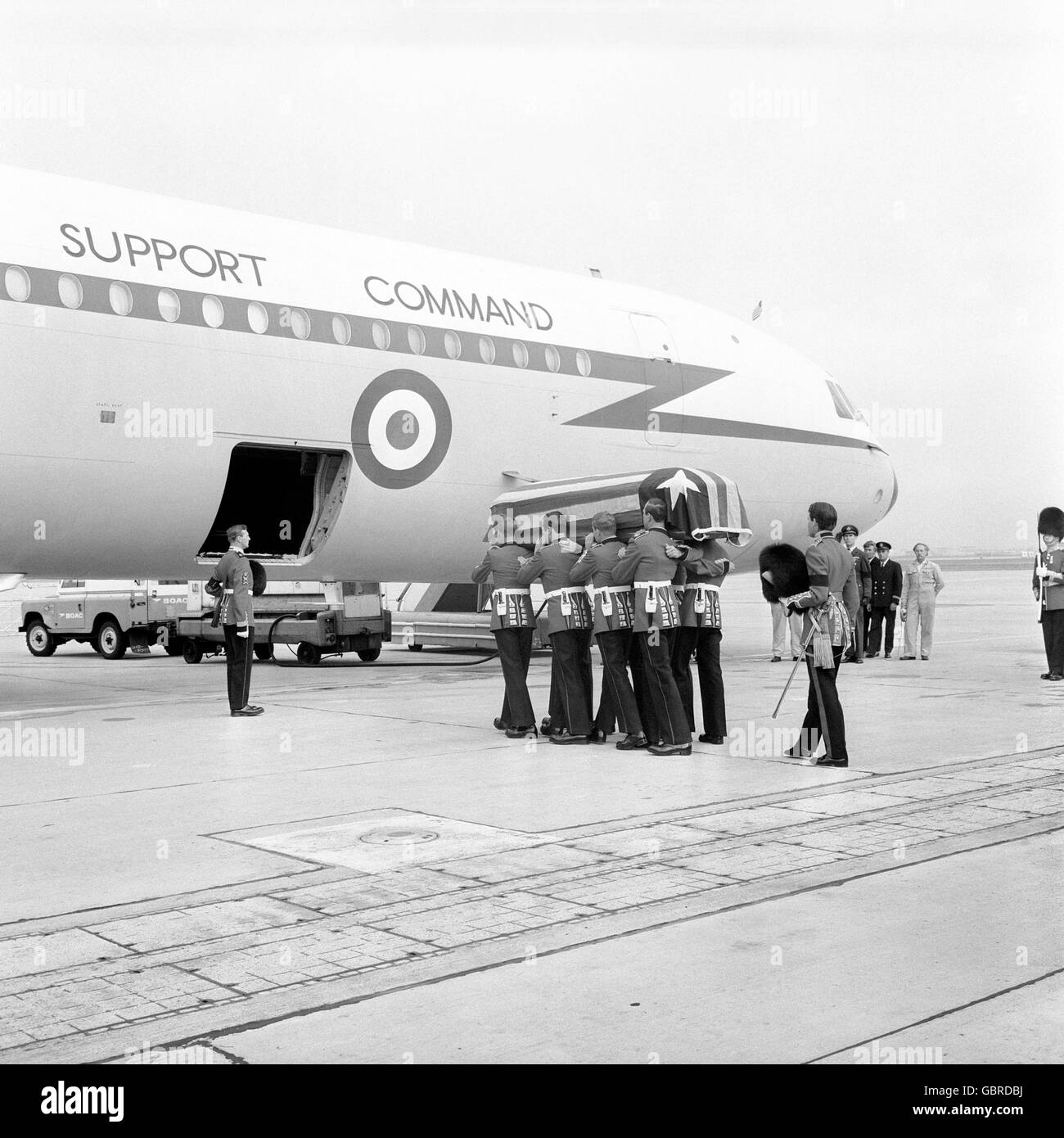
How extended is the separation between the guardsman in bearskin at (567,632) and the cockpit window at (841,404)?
31.7ft

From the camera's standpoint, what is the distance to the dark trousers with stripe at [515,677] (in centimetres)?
1051

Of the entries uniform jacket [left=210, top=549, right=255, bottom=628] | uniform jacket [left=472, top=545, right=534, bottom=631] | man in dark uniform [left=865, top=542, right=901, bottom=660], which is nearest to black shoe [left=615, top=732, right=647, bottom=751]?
uniform jacket [left=472, top=545, right=534, bottom=631]

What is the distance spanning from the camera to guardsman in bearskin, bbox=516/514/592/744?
1029 centimetres

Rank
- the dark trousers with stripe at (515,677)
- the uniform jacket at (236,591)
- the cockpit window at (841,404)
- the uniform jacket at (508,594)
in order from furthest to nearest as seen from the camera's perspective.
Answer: the cockpit window at (841,404), the uniform jacket at (236,591), the uniform jacket at (508,594), the dark trousers with stripe at (515,677)

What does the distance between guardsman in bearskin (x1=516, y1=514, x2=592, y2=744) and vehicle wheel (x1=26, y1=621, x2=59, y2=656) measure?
618 inches

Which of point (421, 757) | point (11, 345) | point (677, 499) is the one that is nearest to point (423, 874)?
point (421, 757)

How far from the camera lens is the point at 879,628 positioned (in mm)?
19203

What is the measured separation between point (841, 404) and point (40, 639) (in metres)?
15.1

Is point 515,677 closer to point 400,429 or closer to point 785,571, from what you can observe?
point 785,571

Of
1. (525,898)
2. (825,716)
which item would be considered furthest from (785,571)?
(525,898)

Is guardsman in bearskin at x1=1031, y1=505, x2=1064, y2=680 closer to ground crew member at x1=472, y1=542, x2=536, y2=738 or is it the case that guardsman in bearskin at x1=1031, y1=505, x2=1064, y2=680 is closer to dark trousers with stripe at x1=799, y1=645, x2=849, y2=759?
dark trousers with stripe at x1=799, y1=645, x2=849, y2=759

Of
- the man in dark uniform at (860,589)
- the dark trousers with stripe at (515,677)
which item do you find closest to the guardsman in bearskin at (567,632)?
the dark trousers with stripe at (515,677)

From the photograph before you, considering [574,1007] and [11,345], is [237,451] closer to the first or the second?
[11,345]

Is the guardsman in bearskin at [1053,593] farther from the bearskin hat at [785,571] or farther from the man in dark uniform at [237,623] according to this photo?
the man in dark uniform at [237,623]
